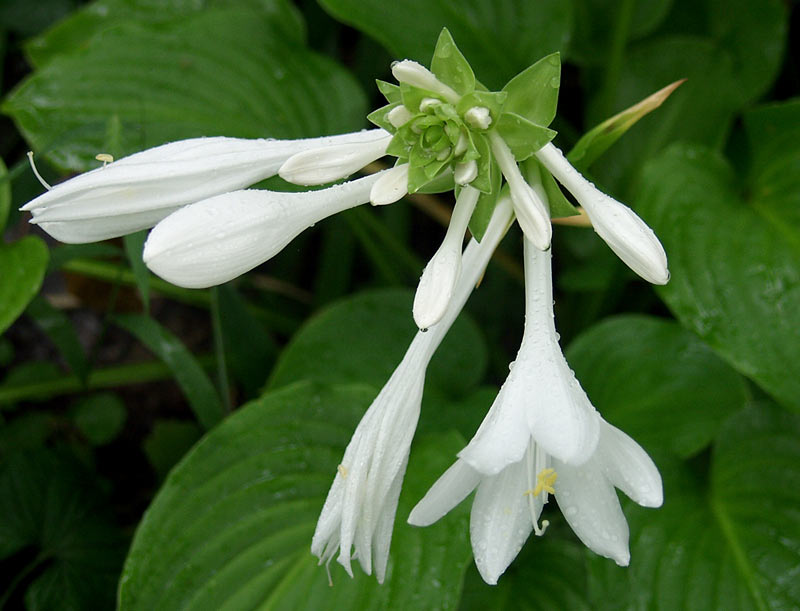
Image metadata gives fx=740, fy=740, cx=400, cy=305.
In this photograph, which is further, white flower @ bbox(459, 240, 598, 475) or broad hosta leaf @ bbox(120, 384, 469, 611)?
broad hosta leaf @ bbox(120, 384, 469, 611)

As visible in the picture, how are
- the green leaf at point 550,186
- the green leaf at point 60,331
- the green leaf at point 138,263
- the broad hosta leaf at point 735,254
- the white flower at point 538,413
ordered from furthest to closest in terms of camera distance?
1. the green leaf at point 60,331
2. the green leaf at point 138,263
3. the broad hosta leaf at point 735,254
4. the green leaf at point 550,186
5. the white flower at point 538,413

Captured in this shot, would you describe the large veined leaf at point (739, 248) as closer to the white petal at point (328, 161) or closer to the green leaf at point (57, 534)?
the white petal at point (328, 161)

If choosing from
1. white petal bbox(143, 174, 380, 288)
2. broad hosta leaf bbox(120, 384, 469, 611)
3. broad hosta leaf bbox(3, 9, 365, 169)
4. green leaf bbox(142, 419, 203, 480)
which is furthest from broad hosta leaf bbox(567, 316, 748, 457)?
green leaf bbox(142, 419, 203, 480)

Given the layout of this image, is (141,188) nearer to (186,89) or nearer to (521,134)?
(521,134)

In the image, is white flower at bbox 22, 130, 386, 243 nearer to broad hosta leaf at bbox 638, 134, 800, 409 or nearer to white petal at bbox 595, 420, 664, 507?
white petal at bbox 595, 420, 664, 507

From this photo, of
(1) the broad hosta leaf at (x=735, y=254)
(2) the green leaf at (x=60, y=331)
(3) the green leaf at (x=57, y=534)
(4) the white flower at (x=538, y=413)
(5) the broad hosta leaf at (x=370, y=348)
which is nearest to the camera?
(4) the white flower at (x=538, y=413)

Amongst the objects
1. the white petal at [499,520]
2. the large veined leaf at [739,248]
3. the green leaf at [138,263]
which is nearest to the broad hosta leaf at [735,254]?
the large veined leaf at [739,248]

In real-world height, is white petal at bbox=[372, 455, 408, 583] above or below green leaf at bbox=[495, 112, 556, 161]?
below
